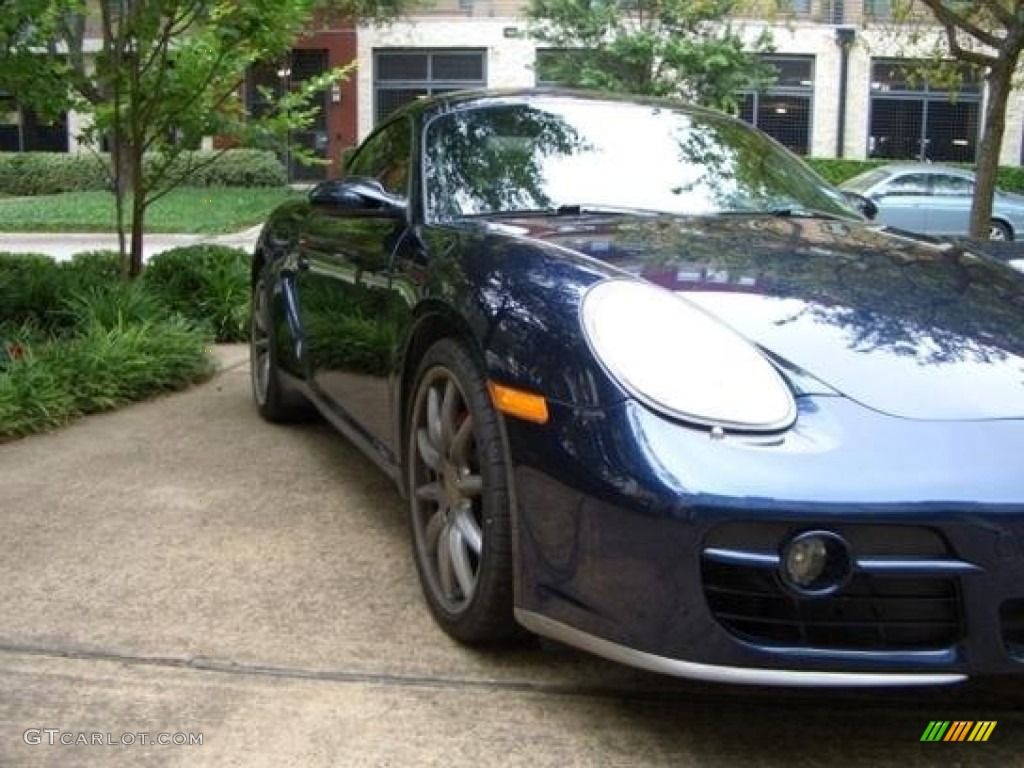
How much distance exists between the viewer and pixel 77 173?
1081 inches

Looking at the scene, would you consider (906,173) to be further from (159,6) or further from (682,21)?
(159,6)

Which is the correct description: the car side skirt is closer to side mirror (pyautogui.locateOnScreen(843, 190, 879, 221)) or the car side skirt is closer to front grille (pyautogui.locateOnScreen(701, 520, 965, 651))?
front grille (pyautogui.locateOnScreen(701, 520, 965, 651))

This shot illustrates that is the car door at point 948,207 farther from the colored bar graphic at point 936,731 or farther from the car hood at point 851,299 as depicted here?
the colored bar graphic at point 936,731

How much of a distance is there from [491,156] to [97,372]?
9.91ft

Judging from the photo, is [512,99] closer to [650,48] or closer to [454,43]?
[650,48]

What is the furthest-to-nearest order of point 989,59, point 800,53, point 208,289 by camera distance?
point 800,53 → point 989,59 → point 208,289

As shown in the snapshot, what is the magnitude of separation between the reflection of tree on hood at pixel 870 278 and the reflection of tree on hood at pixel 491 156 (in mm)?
506

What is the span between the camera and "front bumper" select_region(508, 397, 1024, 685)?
2.26 m

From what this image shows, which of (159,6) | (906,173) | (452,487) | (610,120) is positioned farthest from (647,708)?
(906,173)

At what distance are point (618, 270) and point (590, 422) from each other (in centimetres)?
51

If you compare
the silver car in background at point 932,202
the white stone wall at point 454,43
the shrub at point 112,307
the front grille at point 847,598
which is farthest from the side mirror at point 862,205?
the white stone wall at point 454,43

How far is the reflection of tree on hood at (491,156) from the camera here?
370cm

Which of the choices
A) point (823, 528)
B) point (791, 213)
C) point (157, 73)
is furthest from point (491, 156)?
point (157, 73)

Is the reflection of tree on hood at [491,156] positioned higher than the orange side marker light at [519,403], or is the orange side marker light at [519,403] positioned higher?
the reflection of tree on hood at [491,156]
